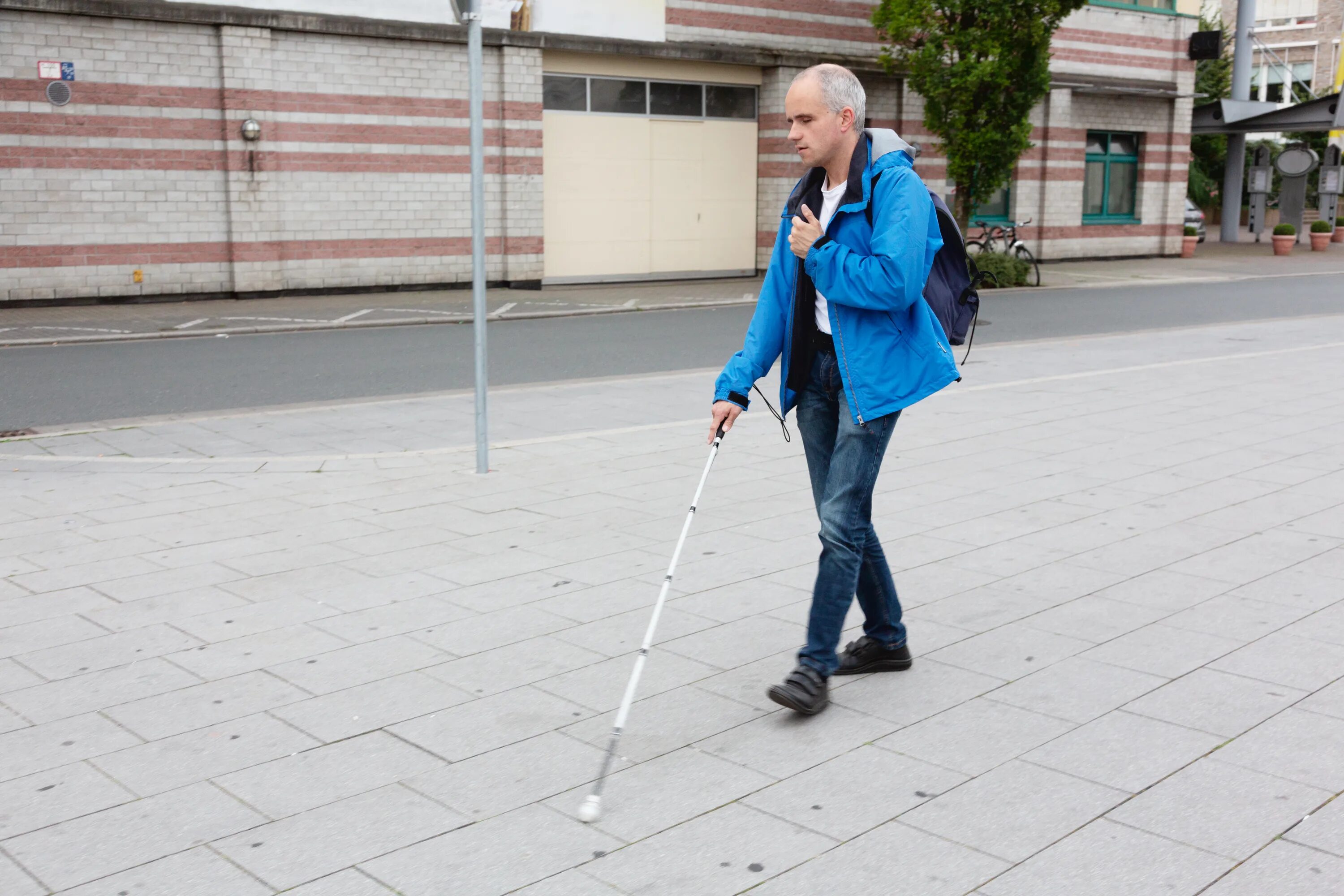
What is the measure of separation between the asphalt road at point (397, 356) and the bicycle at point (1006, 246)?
3901 millimetres

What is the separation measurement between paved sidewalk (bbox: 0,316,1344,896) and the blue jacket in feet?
3.37

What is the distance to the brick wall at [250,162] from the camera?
57.5 feet

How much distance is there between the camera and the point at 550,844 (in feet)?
10.9

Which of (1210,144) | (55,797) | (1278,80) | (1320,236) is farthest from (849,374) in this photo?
(1278,80)

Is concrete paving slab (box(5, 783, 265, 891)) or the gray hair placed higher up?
the gray hair

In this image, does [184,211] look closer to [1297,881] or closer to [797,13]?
[797,13]

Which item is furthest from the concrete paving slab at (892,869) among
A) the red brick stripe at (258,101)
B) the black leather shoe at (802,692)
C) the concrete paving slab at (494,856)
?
the red brick stripe at (258,101)

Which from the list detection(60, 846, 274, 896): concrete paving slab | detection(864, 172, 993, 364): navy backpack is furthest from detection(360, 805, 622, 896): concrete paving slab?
detection(864, 172, 993, 364): navy backpack

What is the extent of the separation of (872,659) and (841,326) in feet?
3.92

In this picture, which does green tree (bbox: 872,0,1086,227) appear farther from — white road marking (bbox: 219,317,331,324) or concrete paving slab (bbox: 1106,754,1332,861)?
concrete paving slab (bbox: 1106,754,1332,861)

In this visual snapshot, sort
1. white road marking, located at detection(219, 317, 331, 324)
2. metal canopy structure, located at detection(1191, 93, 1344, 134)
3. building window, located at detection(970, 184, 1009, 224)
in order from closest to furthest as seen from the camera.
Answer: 1. white road marking, located at detection(219, 317, 331, 324)
2. building window, located at detection(970, 184, 1009, 224)
3. metal canopy structure, located at detection(1191, 93, 1344, 134)

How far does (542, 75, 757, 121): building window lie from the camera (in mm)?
21891

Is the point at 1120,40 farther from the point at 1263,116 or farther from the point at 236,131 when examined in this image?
the point at 236,131

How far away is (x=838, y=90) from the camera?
395 centimetres
